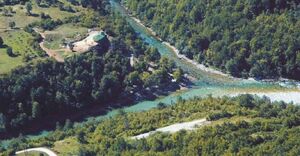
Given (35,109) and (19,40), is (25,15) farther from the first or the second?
(35,109)

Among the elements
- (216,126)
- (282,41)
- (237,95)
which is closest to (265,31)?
(282,41)

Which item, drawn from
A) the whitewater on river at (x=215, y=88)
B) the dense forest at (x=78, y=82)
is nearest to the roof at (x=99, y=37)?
the dense forest at (x=78, y=82)

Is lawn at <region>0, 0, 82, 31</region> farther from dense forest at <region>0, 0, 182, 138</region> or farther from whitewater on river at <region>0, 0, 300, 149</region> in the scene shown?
whitewater on river at <region>0, 0, 300, 149</region>

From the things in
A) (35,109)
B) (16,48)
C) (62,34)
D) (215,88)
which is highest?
(62,34)

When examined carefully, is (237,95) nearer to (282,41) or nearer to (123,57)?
(282,41)

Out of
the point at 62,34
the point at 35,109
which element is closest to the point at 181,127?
the point at 35,109

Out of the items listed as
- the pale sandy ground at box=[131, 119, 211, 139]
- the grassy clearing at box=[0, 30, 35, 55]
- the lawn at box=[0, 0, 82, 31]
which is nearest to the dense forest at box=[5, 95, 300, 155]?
the pale sandy ground at box=[131, 119, 211, 139]

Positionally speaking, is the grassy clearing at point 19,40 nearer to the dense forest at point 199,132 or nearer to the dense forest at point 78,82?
the dense forest at point 78,82
